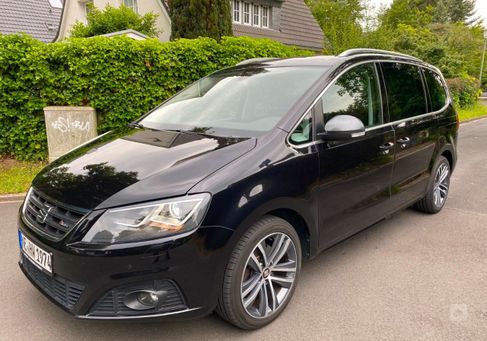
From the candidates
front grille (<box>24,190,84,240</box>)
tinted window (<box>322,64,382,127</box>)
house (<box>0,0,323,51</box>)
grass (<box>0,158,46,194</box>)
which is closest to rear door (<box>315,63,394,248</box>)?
tinted window (<box>322,64,382,127</box>)

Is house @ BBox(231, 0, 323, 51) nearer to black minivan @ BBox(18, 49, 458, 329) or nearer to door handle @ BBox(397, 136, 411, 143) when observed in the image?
door handle @ BBox(397, 136, 411, 143)

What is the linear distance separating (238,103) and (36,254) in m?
1.85

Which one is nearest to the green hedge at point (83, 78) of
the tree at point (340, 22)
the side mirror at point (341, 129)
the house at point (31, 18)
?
the side mirror at point (341, 129)

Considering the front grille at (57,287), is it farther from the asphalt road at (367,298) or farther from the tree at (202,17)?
the tree at (202,17)

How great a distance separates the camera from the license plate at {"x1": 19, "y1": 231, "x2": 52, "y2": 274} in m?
2.23

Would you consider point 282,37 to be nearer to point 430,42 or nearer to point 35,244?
point 430,42

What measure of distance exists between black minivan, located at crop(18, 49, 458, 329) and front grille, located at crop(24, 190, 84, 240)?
0.04 feet

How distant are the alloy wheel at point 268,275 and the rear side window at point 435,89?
2722 mm

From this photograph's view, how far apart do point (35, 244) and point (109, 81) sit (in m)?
4.88

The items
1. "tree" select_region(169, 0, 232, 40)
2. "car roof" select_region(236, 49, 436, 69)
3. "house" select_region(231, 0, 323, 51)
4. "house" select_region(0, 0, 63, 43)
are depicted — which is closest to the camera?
"car roof" select_region(236, 49, 436, 69)

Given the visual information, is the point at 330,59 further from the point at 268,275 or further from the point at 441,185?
the point at 441,185

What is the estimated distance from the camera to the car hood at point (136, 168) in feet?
7.14

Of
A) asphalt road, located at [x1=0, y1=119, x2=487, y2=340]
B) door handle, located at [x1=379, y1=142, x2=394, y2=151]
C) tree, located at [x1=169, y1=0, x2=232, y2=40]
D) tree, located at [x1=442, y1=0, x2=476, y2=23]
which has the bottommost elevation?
asphalt road, located at [x1=0, y1=119, x2=487, y2=340]

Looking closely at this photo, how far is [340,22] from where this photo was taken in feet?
74.9
